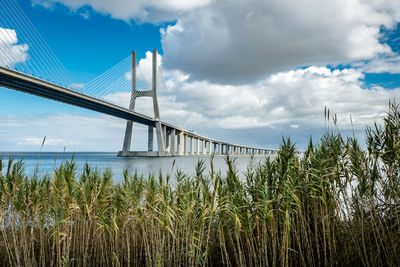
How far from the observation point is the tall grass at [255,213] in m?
5.54

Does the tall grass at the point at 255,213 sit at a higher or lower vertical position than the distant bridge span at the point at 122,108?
lower

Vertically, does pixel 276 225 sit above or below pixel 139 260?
above

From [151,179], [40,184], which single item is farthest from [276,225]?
[40,184]

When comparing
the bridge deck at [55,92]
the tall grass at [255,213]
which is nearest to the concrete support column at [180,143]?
the bridge deck at [55,92]

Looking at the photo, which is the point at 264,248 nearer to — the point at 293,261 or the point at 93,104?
the point at 293,261

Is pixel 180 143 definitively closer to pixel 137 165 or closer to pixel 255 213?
pixel 137 165

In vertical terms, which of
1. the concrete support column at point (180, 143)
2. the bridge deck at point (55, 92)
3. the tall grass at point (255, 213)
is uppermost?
the bridge deck at point (55, 92)

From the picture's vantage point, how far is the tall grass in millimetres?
5539

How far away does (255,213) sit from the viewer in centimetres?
570

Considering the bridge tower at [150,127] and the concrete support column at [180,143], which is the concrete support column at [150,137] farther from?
the concrete support column at [180,143]

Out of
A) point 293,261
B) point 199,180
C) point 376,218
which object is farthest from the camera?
point 199,180

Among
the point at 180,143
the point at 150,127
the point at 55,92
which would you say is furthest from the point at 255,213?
the point at 180,143

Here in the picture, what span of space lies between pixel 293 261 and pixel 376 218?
1968 millimetres

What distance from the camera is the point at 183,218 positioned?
588cm
